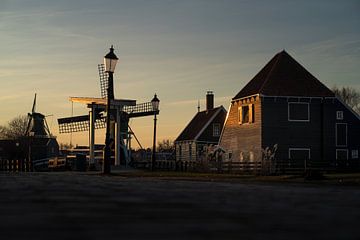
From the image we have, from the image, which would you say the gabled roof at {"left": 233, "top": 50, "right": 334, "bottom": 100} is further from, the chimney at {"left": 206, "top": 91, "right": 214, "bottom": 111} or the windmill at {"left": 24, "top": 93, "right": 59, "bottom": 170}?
the windmill at {"left": 24, "top": 93, "right": 59, "bottom": 170}

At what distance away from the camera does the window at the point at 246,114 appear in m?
49.4

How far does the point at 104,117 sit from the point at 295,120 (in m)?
28.3

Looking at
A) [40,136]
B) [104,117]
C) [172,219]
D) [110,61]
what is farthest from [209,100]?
[172,219]

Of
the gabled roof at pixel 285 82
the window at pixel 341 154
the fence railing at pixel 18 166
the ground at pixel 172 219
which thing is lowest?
the fence railing at pixel 18 166

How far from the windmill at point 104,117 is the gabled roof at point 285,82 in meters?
10.6

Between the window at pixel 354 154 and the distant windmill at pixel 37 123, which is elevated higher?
the distant windmill at pixel 37 123

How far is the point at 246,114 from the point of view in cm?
5131

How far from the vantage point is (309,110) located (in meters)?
48.5

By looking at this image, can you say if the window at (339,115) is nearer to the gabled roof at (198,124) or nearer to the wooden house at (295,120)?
the wooden house at (295,120)

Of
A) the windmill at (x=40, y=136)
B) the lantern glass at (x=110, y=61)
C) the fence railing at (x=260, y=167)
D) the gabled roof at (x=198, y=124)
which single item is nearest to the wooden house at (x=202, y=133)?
the gabled roof at (x=198, y=124)

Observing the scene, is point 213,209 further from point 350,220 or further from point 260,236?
point 260,236

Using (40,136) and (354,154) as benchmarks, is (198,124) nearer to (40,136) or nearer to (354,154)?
(354,154)

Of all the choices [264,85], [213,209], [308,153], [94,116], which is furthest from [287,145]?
[213,209]

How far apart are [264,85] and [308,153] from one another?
267 inches
